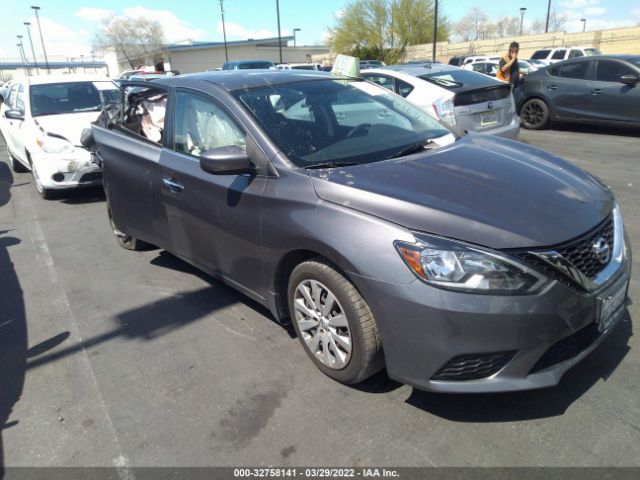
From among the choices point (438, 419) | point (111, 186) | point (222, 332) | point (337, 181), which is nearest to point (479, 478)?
point (438, 419)

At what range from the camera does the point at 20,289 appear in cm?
424

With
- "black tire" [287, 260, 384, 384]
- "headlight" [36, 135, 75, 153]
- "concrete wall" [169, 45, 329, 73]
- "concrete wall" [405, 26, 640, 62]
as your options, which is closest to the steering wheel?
"black tire" [287, 260, 384, 384]

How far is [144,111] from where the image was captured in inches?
169

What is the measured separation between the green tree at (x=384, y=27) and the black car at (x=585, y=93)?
128 ft

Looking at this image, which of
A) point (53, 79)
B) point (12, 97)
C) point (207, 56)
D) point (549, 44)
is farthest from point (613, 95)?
point (207, 56)

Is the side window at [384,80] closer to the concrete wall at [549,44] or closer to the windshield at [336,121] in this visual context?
the windshield at [336,121]

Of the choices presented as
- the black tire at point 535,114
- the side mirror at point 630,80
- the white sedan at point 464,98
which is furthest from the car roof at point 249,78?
the black tire at point 535,114

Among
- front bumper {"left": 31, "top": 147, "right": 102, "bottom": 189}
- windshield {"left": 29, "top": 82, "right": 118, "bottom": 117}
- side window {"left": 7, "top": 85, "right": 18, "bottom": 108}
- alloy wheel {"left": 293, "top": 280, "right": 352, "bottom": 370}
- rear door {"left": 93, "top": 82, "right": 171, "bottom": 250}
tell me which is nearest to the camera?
alloy wheel {"left": 293, "top": 280, "right": 352, "bottom": 370}

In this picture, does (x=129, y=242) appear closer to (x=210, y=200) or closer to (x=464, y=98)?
(x=210, y=200)

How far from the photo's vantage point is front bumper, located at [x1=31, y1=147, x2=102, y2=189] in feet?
21.6

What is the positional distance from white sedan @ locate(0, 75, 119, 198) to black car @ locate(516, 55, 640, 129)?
8481mm

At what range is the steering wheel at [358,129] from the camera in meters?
3.18

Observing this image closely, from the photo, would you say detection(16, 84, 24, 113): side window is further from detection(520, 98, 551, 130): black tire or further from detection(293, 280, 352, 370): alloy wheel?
detection(520, 98, 551, 130): black tire

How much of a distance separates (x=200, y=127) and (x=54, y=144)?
428 cm
